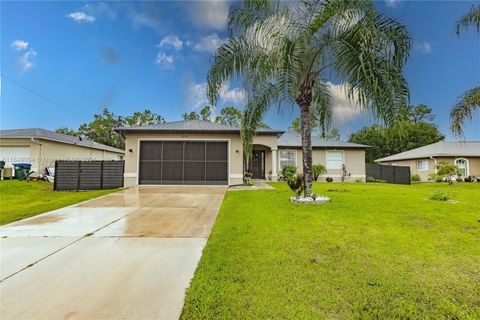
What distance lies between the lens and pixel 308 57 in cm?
654

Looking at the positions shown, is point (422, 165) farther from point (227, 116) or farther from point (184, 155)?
point (227, 116)

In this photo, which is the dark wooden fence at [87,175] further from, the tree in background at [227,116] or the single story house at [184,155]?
the tree in background at [227,116]

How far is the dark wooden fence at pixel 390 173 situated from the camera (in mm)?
19625

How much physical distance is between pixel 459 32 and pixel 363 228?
26.7 ft

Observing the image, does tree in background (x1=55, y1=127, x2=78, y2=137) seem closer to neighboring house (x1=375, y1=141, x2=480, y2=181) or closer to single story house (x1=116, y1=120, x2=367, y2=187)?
single story house (x1=116, y1=120, x2=367, y2=187)

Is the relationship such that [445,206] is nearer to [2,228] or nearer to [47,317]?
[47,317]

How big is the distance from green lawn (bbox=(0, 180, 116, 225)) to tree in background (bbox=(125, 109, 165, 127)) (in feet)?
72.8

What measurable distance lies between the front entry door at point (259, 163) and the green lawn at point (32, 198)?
1017 cm

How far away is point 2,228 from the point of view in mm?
5109

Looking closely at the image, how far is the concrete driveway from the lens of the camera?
230 cm

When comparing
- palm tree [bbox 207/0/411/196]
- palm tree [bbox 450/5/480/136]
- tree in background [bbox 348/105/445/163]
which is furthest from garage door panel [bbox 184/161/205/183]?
tree in background [bbox 348/105/445/163]

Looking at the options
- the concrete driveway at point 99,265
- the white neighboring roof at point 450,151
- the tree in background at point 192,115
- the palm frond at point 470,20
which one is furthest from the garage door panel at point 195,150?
the white neighboring roof at point 450,151

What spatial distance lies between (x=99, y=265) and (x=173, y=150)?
11.5m

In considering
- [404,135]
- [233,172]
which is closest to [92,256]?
[404,135]
